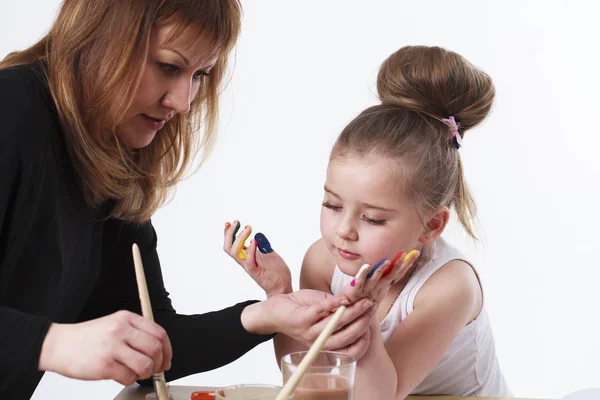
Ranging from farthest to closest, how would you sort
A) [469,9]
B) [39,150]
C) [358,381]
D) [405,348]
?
[469,9]
[405,348]
[358,381]
[39,150]

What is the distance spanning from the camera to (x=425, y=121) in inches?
66.5

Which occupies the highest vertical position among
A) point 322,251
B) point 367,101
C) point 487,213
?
point 367,101

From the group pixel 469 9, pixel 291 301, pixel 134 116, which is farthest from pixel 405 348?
pixel 469 9

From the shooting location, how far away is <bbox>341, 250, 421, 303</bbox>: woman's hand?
1.34 meters

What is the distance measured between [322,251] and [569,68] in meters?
1.79

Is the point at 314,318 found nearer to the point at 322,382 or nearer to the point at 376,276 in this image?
the point at 376,276

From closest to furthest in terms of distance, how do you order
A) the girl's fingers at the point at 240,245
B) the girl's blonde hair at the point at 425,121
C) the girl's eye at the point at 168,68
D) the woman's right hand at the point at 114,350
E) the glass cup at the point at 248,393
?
the woman's right hand at the point at 114,350 → the glass cup at the point at 248,393 → the girl's eye at the point at 168,68 → the girl's fingers at the point at 240,245 → the girl's blonde hair at the point at 425,121

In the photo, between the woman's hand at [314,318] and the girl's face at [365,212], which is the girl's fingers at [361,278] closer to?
the woman's hand at [314,318]

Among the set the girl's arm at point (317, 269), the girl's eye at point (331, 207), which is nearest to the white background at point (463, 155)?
the girl's arm at point (317, 269)

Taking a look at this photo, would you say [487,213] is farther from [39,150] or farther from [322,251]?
[39,150]

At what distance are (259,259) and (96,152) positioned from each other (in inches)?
14.5

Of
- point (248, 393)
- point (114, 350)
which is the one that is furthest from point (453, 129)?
point (114, 350)

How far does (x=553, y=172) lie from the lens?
326cm

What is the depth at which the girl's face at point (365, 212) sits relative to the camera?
1.57 metres
